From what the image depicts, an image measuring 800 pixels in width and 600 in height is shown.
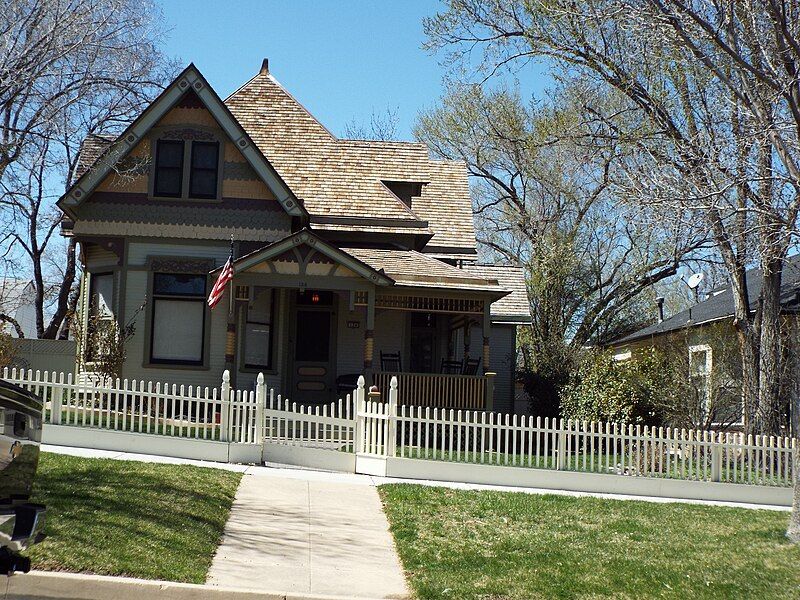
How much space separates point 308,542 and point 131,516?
193 centimetres

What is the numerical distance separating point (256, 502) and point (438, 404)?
8.63m

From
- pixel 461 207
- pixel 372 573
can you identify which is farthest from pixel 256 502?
pixel 461 207

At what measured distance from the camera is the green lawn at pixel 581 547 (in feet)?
29.9

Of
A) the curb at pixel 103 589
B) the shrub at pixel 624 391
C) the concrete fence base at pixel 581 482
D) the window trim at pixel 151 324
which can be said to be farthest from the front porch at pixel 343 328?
the curb at pixel 103 589

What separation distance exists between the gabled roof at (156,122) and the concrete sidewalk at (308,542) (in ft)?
29.3

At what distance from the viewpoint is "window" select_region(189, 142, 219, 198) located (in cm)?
2131

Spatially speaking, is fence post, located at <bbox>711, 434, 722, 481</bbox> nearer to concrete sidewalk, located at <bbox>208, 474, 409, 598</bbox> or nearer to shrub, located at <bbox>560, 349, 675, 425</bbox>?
shrub, located at <bbox>560, 349, 675, 425</bbox>

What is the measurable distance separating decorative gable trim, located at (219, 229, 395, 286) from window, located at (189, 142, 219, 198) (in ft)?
9.10

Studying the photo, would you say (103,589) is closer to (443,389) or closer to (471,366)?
(443,389)

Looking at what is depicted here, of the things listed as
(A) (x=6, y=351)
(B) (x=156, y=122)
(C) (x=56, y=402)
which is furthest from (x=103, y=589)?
(B) (x=156, y=122)

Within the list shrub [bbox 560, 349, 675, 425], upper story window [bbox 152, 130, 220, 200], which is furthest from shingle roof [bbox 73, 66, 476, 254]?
shrub [bbox 560, 349, 675, 425]

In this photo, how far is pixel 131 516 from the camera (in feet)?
32.5

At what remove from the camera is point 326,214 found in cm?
2309

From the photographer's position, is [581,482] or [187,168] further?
[187,168]
